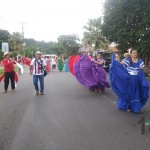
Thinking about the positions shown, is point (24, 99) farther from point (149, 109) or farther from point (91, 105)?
point (149, 109)

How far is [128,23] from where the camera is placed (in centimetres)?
3052

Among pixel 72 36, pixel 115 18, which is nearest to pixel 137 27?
pixel 115 18

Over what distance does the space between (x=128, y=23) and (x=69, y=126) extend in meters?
23.8

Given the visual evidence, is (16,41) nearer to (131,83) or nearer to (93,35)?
(93,35)

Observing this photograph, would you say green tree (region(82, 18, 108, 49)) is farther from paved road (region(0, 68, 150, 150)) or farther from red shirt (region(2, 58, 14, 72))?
paved road (region(0, 68, 150, 150))

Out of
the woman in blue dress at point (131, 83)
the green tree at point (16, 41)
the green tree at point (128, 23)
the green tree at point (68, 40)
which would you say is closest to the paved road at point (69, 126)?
the woman in blue dress at point (131, 83)

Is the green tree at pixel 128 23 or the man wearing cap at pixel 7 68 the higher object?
the green tree at pixel 128 23

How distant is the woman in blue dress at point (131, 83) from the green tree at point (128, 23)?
17616 millimetres

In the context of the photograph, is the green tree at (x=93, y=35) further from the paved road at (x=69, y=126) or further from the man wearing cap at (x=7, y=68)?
the paved road at (x=69, y=126)

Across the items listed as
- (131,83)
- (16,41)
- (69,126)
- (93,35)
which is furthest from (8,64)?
(16,41)

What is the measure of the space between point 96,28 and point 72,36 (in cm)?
4987

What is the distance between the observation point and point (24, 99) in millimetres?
12633

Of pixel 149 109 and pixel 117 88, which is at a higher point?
pixel 117 88

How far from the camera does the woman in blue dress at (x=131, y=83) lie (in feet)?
30.9
